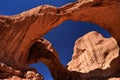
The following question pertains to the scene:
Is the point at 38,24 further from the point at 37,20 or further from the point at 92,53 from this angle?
the point at 92,53

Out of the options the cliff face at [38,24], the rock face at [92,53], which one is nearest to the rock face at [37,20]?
the cliff face at [38,24]

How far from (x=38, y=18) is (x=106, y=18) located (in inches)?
194

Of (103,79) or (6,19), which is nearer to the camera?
(6,19)

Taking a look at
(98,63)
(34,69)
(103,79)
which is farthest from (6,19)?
(98,63)

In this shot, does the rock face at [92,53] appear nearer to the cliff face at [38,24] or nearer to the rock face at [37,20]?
the cliff face at [38,24]

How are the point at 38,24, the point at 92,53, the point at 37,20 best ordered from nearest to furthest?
the point at 37,20 < the point at 38,24 < the point at 92,53

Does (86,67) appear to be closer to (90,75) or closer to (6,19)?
(90,75)

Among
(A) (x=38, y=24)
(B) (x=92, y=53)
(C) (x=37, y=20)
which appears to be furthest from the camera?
(B) (x=92, y=53)

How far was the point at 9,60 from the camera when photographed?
64.2ft

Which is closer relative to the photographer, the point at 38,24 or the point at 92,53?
the point at 38,24

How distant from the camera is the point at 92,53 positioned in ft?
104

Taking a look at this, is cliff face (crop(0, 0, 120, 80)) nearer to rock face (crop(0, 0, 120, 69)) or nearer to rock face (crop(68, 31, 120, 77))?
rock face (crop(0, 0, 120, 69))

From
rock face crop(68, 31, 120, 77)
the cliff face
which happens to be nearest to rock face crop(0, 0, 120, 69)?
the cliff face

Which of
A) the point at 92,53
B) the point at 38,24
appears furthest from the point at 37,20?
the point at 92,53
